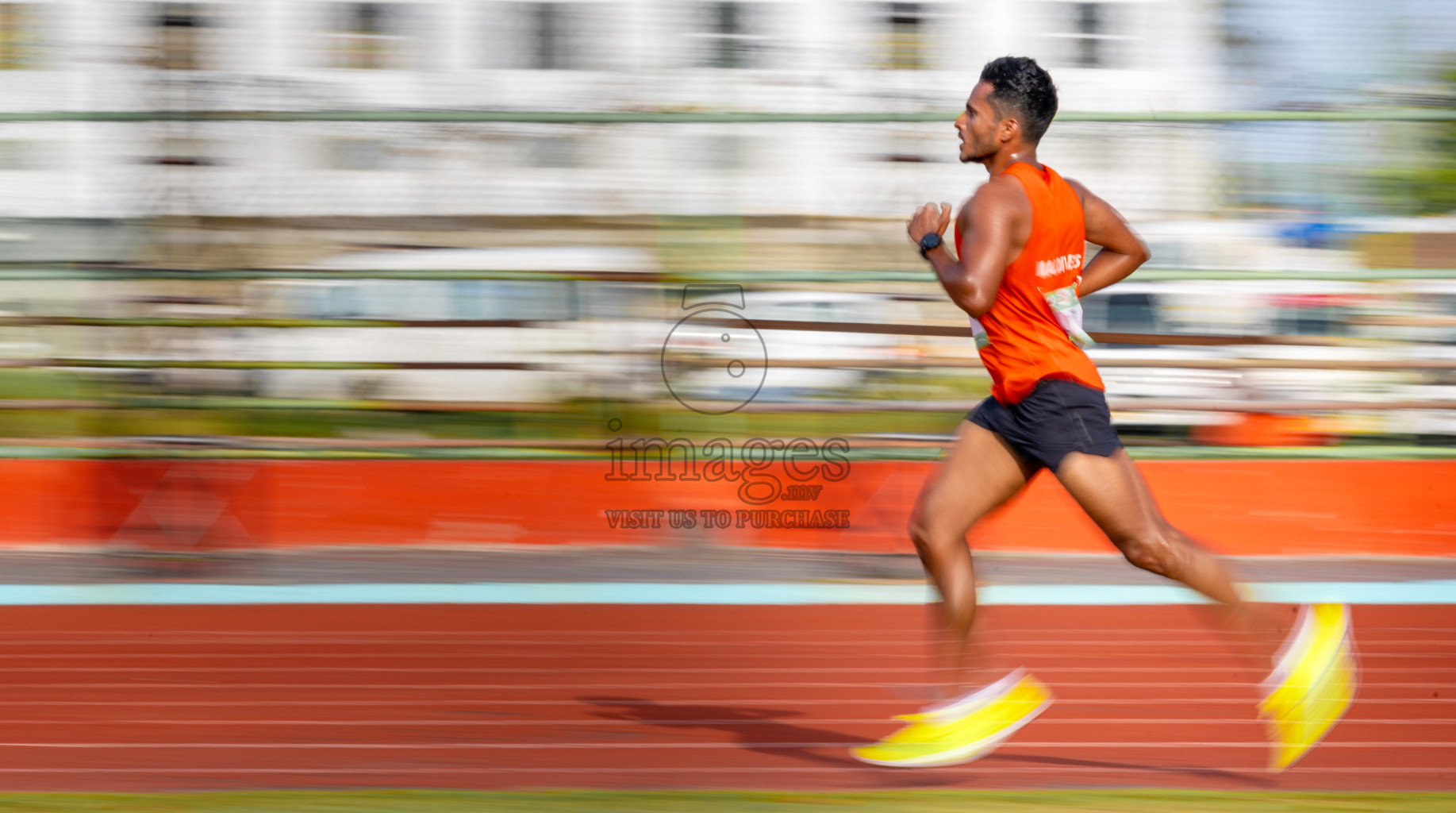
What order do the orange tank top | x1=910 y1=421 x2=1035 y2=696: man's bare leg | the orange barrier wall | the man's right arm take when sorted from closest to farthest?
the man's right arm, the orange tank top, x1=910 y1=421 x2=1035 y2=696: man's bare leg, the orange barrier wall

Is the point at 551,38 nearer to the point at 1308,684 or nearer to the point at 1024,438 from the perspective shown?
the point at 1024,438

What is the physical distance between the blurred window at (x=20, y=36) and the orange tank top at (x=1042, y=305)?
266 inches

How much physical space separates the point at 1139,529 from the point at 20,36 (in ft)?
24.3

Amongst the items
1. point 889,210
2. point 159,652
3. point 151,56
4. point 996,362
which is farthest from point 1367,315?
point 151,56

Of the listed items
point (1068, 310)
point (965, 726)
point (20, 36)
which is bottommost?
point (965, 726)

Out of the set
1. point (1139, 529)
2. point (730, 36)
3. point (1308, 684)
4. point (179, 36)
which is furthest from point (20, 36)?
point (1308, 684)

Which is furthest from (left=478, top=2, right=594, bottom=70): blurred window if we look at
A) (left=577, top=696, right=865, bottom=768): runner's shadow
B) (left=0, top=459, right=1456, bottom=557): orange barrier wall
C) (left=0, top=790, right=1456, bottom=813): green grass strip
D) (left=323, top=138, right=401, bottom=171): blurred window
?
(left=0, top=790, right=1456, bottom=813): green grass strip

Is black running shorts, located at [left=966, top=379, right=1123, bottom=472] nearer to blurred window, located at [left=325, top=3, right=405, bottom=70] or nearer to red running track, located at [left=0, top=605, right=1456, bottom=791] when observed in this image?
red running track, located at [left=0, top=605, right=1456, bottom=791]

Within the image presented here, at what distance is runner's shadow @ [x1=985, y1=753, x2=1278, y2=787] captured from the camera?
3.76 metres

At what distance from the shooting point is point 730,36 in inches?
327

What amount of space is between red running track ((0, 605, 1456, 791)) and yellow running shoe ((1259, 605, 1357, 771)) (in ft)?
0.35

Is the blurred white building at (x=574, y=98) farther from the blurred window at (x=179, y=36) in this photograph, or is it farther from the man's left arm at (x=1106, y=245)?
the man's left arm at (x=1106, y=245)

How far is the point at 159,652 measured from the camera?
5.45 meters

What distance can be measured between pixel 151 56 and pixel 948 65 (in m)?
4.47
